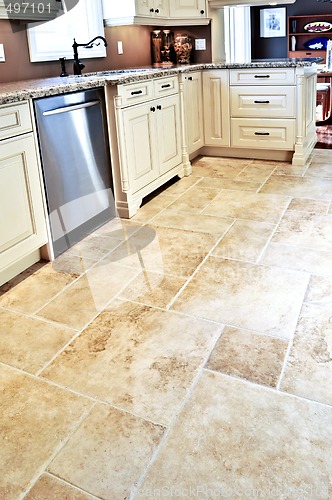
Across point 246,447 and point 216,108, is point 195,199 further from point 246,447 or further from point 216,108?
point 246,447

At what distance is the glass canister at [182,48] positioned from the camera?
4668mm

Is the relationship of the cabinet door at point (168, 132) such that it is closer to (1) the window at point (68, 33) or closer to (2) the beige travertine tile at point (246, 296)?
(1) the window at point (68, 33)

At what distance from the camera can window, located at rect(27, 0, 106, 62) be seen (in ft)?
10.8

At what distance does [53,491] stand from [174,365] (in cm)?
62

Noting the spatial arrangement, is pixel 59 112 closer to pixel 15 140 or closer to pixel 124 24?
pixel 15 140

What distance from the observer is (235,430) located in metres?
1.43

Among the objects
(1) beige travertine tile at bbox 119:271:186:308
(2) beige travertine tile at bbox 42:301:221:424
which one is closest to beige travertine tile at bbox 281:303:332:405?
(2) beige travertine tile at bbox 42:301:221:424

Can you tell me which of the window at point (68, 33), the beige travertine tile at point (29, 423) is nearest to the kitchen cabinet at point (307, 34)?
the window at point (68, 33)

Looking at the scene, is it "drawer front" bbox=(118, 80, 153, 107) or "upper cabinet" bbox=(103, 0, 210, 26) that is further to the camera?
"upper cabinet" bbox=(103, 0, 210, 26)

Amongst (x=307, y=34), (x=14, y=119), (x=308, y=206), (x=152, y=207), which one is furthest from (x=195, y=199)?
(x=307, y=34)

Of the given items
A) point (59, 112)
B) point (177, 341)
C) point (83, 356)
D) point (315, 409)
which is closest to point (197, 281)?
point (177, 341)

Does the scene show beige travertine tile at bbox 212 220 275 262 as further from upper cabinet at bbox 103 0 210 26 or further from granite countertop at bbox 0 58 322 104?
upper cabinet at bbox 103 0 210 26

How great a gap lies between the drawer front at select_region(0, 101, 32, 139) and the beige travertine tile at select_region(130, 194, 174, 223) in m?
1.08

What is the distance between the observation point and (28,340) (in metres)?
1.94
